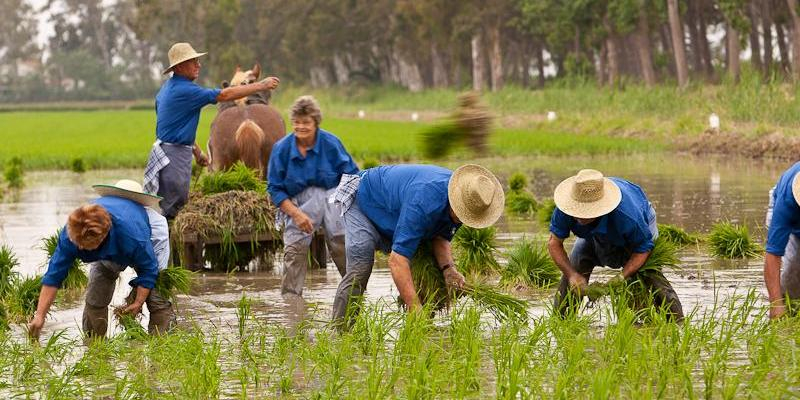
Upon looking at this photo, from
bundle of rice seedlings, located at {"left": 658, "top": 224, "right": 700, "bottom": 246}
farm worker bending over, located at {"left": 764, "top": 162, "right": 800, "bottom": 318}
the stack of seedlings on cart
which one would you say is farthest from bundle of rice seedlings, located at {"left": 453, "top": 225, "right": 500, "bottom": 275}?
farm worker bending over, located at {"left": 764, "top": 162, "right": 800, "bottom": 318}

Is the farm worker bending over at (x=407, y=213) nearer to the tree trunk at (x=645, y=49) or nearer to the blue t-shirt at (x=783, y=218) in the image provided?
the blue t-shirt at (x=783, y=218)

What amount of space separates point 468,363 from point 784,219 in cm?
209

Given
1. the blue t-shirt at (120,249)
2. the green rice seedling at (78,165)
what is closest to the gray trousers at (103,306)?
the blue t-shirt at (120,249)

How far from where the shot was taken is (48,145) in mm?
36625

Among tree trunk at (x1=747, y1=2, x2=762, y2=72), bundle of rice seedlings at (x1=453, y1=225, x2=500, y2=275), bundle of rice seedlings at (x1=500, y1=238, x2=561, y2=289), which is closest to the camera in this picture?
bundle of rice seedlings at (x1=500, y1=238, x2=561, y2=289)

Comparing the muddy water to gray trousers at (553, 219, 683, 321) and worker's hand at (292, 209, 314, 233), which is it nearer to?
gray trousers at (553, 219, 683, 321)

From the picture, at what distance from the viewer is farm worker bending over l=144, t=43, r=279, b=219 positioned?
34.0 ft

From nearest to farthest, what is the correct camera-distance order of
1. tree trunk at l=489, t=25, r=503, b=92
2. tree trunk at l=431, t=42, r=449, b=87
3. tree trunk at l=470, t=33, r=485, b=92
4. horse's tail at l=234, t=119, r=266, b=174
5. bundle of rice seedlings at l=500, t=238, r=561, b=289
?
bundle of rice seedlings at l=500, t=238, r=561, b=289, horse's tail at l=234, t=119, r=266, b=174, tree trunk at l=489, t=25, r=503, b=92, tree trunk at l=470, t=33, r=485, b=92, tree trunk at l=431, t=42, r=449, b=87

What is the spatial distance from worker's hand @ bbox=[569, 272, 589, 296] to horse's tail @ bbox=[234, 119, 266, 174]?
5.47 metres

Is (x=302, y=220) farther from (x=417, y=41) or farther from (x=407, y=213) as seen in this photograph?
(x=417, y=41)

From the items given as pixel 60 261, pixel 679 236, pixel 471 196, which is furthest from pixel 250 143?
pixel 471 196

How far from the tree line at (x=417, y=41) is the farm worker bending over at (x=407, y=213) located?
821 inches

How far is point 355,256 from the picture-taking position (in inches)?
316

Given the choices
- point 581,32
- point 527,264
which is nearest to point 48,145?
point 581,32
